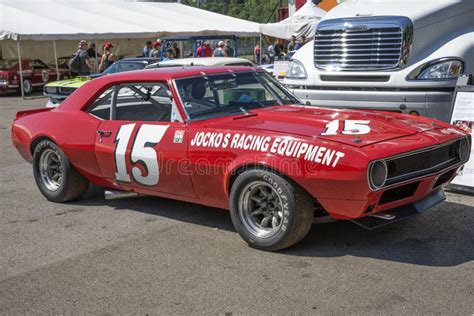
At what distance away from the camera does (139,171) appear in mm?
5344

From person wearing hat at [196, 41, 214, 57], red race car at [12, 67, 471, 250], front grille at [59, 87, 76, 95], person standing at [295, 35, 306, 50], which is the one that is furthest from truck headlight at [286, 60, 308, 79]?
person standing at [295, 35, 306, 50]

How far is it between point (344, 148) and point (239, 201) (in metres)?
1.00

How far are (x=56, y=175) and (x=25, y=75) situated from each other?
16.5m

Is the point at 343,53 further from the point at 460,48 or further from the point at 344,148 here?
the point at 344,148

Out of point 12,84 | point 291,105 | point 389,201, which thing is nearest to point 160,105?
point 291,105

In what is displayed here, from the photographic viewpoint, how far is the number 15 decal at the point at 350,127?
174 inches

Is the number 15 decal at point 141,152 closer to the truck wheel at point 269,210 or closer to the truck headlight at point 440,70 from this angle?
the truck wheel at point 269,210

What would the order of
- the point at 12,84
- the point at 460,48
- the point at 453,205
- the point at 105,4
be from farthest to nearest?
the point at 105,4 < the point at 12,84 < the point at 460,48 < the point at 453,205

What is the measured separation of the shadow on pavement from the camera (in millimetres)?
4402

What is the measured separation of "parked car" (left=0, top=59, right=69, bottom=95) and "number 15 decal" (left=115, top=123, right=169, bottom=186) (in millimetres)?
17211

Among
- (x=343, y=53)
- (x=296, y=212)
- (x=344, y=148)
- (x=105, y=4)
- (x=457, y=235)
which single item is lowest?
(x=457, y=235)

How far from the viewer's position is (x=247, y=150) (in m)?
4.50

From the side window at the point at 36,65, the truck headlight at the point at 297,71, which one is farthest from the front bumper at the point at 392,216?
the side window at the point at 36,65

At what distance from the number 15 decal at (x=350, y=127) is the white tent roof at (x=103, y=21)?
18166 millimetres
